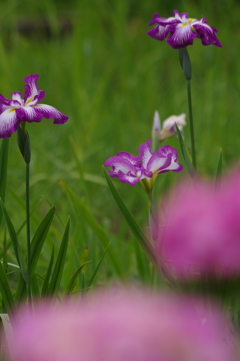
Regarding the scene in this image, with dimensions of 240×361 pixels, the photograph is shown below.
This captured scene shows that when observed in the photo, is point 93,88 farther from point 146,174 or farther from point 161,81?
point 146,174

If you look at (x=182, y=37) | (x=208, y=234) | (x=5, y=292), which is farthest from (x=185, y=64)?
(x=208, y=234)

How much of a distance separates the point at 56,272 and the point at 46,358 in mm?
506

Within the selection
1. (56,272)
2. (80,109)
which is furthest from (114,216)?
(56,272)

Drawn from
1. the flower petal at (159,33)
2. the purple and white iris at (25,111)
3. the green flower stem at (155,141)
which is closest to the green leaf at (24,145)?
the purple and white iris at (25,111)

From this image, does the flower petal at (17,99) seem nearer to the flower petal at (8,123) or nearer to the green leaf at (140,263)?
the flower petal at (8,123)

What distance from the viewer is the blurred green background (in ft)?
4.75

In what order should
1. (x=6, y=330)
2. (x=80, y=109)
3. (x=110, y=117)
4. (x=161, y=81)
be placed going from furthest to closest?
(x=161, y=81) < (x=110, y=117) < (x=80, y=109) < (x=6, y=330)

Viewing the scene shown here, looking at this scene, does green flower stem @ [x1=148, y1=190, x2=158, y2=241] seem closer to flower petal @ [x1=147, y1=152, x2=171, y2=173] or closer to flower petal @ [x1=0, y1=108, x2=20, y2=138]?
flower petal @ [x1=147, y1=152, x2=171, y2=173]

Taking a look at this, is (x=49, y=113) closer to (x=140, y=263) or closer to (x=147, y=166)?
(x=147, y=166)

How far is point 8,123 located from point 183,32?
0.26m

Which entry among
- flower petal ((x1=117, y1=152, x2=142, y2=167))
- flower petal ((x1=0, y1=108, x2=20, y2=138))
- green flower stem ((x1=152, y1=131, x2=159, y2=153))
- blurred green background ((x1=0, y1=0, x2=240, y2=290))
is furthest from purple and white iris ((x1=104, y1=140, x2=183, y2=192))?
blurred green background ((x1=0, y1=0, x2=240, y2=290))

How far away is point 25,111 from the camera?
0.53 m

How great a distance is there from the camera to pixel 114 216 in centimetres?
162

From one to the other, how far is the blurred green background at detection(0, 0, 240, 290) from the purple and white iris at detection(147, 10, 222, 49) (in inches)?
17.9
